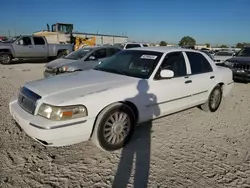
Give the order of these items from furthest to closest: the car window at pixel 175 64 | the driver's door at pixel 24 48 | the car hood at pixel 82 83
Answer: the driver's door at pixel 24 48 → the car window at pixel 175 64 → the car hood at pixel 82 83

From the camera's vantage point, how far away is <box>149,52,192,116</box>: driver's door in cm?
406

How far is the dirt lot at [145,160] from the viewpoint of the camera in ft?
9.37

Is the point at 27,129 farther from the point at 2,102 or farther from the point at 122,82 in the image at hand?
the point at 2,102

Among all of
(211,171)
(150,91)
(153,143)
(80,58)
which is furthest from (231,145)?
(80,58)

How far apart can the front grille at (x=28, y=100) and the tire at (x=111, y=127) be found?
91cm

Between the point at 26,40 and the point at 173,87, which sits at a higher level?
the point at 26,40

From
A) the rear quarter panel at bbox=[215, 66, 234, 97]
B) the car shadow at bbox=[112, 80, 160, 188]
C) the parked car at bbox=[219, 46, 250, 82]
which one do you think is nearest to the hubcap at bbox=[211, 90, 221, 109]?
the rear quarter panel at bbox=[215, 66, 234, 97]

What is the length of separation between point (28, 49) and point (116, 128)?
15.0 meters

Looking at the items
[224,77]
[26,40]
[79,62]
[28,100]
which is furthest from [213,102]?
[26,40]

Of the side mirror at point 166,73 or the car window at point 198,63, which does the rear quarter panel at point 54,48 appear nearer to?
the car window at point 198,63

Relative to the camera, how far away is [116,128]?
3.58 metres

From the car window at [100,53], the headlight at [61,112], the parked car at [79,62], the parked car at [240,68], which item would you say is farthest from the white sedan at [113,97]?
the parked car at [240,68]

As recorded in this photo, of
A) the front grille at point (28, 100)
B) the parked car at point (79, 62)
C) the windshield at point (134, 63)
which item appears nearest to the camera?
the front grille at point (28, 100)

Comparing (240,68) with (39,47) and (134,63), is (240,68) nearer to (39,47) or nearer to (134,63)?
(134,63)
